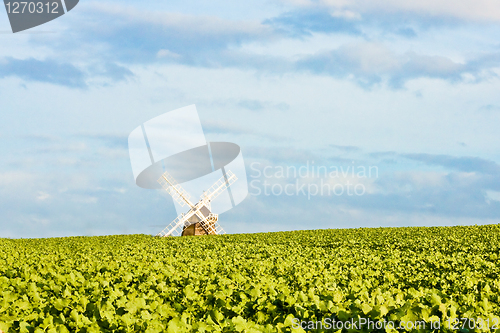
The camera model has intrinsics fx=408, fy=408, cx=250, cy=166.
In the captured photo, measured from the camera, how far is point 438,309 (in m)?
5.73

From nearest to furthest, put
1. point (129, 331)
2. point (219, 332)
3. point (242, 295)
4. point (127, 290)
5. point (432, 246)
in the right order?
point (219, 332) < point (129, 331) < point (242, 295) < point (127, 290) < point (432, 246)

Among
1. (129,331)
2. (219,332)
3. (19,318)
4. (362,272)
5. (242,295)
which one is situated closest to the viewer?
(219,332)

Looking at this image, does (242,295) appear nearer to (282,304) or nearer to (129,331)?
(282,304)

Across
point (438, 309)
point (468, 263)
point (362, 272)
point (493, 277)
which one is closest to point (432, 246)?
point (468, 263)

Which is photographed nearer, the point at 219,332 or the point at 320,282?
the point at 219,332

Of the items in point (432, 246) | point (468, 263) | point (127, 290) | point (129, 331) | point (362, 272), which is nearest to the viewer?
point (129, 331)

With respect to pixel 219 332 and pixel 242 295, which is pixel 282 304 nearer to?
pixel 242 295

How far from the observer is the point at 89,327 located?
18.7 feet

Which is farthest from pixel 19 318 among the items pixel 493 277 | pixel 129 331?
pixel 493 277

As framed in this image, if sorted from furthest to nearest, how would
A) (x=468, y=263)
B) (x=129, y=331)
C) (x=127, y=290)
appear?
(x=468, y=263) → (x=127, y=290) → (x=129, y=331)

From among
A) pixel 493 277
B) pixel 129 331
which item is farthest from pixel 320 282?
pixel 493 277

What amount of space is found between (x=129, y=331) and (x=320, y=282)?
16.2 ft

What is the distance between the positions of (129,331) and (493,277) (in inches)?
416

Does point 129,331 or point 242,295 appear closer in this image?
point 129,331
